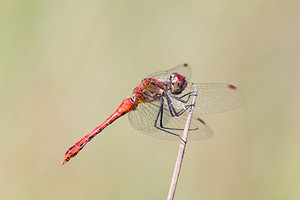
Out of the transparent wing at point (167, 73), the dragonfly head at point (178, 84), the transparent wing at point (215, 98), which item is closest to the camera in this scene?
the transparent wing at point (215, 98)

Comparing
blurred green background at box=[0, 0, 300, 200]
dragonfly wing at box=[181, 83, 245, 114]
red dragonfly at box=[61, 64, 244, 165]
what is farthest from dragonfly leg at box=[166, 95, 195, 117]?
blurred green background at box=[0, 0, 300, 200]

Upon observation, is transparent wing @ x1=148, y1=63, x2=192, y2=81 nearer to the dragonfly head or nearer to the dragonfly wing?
the dragonfly head

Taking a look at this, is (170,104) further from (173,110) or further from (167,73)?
(167,73)

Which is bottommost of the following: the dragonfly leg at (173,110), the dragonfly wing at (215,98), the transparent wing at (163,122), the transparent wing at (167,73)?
the transparent wing at (163,122)

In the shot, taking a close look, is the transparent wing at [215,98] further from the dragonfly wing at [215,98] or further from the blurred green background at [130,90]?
the blurred green background at [130,90]

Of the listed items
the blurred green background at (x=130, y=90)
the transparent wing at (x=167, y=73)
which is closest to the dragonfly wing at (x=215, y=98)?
the transparent wing at (x=167, y=73)

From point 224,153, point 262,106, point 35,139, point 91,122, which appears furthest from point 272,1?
point 35,139

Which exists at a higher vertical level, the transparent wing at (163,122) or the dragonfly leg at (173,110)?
the dragonfly leg at (173,110)
